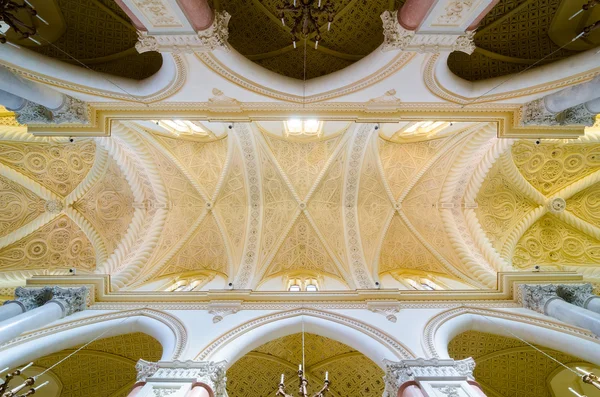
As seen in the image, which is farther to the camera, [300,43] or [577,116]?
[300,43]

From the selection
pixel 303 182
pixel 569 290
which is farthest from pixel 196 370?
pixel 569 290

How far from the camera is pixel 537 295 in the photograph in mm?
7664

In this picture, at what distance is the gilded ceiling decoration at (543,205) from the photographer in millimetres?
10469

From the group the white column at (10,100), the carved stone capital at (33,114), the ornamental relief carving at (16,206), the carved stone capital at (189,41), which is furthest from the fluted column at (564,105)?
the ornamental relief carving at (16,206)

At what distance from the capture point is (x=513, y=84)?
6762 mm

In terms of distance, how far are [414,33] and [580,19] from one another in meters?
4.19

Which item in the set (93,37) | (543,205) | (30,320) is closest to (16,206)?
(30,320)

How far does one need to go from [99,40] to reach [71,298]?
5.96 m

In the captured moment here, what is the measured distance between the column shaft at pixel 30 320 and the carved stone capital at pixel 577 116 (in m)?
11.5

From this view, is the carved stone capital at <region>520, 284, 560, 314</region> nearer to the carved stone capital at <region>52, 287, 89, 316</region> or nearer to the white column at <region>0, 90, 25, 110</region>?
the carved stone capital at <region>52, 287, 89, 316</region>

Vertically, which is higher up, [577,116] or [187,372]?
[577,116]

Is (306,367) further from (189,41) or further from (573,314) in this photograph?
(189,41)

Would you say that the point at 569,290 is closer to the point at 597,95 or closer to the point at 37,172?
the point at 597,95

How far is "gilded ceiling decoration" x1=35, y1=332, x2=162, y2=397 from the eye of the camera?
856 centimetres
